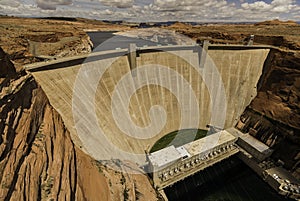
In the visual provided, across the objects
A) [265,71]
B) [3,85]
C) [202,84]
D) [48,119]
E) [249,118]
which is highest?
[3,85]

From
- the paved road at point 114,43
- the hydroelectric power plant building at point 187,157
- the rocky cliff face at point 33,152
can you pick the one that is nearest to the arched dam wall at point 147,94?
the hydroelectric power plant building at point 187,157

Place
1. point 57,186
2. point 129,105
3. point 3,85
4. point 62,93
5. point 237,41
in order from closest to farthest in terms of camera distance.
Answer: point 3,85 → point 57,186 → point 62,93 → point 129,105 → point 237,41

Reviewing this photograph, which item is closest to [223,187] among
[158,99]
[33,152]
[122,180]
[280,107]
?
[280,107]

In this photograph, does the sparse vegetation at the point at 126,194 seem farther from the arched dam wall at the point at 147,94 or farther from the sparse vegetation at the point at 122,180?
the arched dam wall at the point at 147,94

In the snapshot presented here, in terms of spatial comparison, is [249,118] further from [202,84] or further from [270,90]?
[202,84]

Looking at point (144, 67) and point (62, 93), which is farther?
point (144, 67)

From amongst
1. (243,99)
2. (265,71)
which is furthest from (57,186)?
(265,71)
